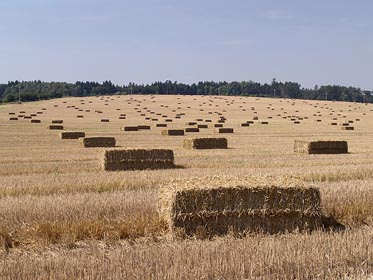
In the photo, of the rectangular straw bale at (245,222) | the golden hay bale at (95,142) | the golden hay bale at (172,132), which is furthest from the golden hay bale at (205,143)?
the rectangular straw bale at (245,222)

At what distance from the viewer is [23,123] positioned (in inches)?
1946

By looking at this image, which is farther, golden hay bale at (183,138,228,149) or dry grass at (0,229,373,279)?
golden hay bale at (183,138,228,149)

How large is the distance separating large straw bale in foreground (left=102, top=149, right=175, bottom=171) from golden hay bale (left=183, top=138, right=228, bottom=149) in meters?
8.56

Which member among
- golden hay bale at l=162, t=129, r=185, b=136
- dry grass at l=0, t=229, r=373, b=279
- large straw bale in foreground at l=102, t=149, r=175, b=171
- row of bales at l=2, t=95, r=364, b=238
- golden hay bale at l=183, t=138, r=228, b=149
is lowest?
golden hay bale at l=162, t=129, r=185, b=136

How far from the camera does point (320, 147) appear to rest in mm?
25688

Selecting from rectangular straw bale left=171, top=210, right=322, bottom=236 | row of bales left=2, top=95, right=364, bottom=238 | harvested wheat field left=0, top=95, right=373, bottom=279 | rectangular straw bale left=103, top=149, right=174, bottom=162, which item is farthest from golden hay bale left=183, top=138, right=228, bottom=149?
rectangular straw bale left=171, top=210, right=322, bottom=236

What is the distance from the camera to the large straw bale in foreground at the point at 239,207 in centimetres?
927

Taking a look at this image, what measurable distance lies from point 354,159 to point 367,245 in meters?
14.4

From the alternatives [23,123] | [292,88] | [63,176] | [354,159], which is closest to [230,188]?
[63,176]

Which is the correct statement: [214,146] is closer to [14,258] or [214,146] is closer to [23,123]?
[14,258]

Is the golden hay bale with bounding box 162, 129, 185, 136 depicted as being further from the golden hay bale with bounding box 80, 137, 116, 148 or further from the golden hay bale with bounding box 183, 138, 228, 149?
the golden hay bale with bounding box 183, 138, 228, 149

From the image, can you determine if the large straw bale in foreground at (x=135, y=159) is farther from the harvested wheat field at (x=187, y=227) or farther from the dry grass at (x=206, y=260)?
the dry grass at (x=206, y=260)

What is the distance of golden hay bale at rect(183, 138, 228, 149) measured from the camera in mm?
27859

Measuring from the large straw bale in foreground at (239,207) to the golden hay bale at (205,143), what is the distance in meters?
17.9
